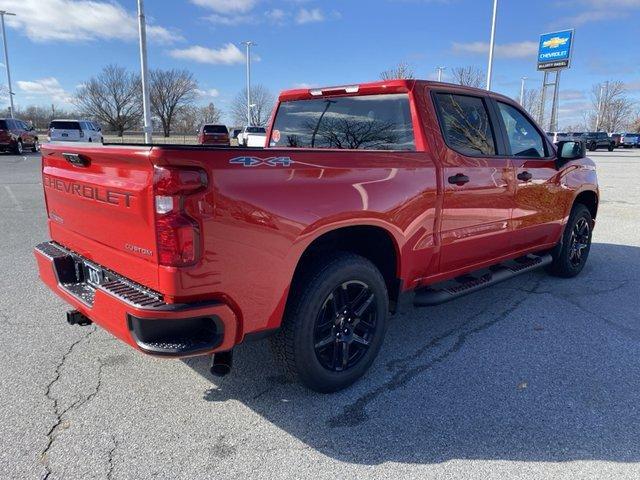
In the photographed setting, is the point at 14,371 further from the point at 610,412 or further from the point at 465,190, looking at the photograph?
the point at 610,412

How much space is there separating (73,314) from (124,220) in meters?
1.12

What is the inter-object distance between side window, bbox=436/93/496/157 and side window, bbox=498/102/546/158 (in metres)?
0.33

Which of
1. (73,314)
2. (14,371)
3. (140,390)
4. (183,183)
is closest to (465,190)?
(183,183)

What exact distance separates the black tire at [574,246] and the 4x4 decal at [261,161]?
4.09 m

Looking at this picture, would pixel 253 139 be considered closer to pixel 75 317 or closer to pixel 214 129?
pixel 75 317

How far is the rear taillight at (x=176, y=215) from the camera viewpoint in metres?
2.19

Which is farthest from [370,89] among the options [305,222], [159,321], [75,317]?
[75,317]

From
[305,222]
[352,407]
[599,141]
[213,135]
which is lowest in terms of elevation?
[352,407]

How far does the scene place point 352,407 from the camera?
2.96m

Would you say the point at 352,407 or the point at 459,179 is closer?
the point at 352,407

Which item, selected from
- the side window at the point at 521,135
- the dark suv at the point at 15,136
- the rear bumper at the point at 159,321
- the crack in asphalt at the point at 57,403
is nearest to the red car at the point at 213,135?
the dark suv at the point at 15,136

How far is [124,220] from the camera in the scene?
2.48m

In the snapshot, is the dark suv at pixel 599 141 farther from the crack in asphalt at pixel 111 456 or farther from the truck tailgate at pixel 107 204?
the crack in asphalt at pixel 111 456

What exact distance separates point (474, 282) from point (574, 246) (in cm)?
235
